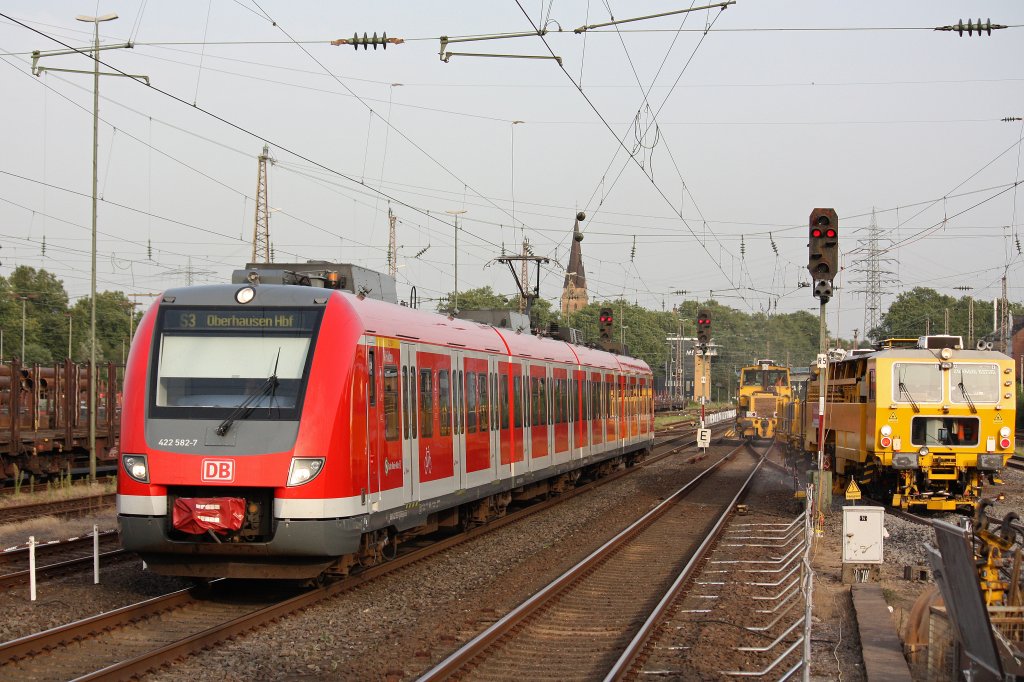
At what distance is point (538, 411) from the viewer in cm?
2098

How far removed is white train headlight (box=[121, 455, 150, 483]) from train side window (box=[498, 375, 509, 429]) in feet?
25.9

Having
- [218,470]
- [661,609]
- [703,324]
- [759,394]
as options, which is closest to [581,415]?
[703,324]

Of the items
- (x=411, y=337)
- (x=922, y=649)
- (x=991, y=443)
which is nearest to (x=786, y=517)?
(x=991, y=443)

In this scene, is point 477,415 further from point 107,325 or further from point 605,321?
point 107,325

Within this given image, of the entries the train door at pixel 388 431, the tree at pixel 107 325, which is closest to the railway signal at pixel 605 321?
the train door at pixel 388 431

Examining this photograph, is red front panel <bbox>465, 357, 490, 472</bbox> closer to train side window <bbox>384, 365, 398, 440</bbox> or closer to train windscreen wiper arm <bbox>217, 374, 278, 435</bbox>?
train side window <bbox>384, 365, 398, 440</bbox>

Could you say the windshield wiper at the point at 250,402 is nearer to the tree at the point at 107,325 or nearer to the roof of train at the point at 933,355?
the roof of train at the point at 933,355

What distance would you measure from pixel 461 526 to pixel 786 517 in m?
5.94

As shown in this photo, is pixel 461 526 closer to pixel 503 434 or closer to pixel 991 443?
pixel 503 434

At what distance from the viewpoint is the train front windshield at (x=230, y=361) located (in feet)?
36.3

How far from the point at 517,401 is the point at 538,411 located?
177 centimetres

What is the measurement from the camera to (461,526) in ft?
57.5

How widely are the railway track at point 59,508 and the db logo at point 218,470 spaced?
9.15 metres

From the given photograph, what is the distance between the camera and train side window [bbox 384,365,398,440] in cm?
1253
